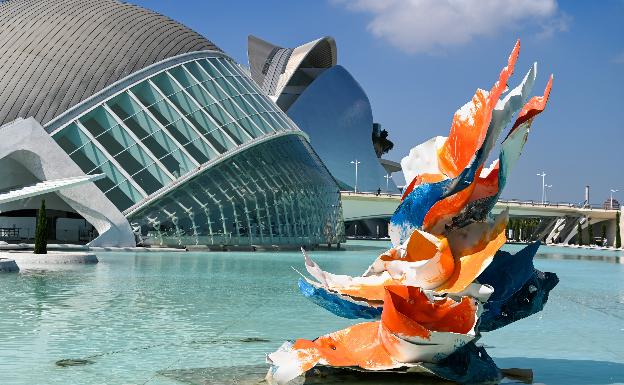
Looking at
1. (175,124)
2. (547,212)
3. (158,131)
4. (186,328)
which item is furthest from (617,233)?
(186,328)

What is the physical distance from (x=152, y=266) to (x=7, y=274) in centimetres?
566

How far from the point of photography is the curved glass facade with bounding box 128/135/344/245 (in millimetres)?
36344

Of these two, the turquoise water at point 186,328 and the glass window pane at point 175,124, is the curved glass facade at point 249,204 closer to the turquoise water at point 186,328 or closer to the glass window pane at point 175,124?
the glass window pane at point 175,124

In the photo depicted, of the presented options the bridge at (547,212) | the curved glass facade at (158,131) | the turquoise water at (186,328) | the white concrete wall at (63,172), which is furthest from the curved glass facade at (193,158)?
the bridge at (547,212)

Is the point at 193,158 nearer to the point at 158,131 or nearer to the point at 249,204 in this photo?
the point at 158,131

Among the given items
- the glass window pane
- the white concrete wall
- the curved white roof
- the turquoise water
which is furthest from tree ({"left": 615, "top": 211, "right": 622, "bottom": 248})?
the turquoise water

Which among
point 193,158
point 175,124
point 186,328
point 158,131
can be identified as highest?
point 175,124

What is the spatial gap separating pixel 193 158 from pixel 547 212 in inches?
2205

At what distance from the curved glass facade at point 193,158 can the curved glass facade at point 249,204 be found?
4 cm

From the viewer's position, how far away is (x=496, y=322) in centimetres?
820

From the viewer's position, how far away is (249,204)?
38.8m

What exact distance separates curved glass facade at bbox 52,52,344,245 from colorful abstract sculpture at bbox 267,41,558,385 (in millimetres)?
28203

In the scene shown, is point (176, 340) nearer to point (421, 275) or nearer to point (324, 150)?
point (421, 275)

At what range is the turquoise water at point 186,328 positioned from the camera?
28.2ft
